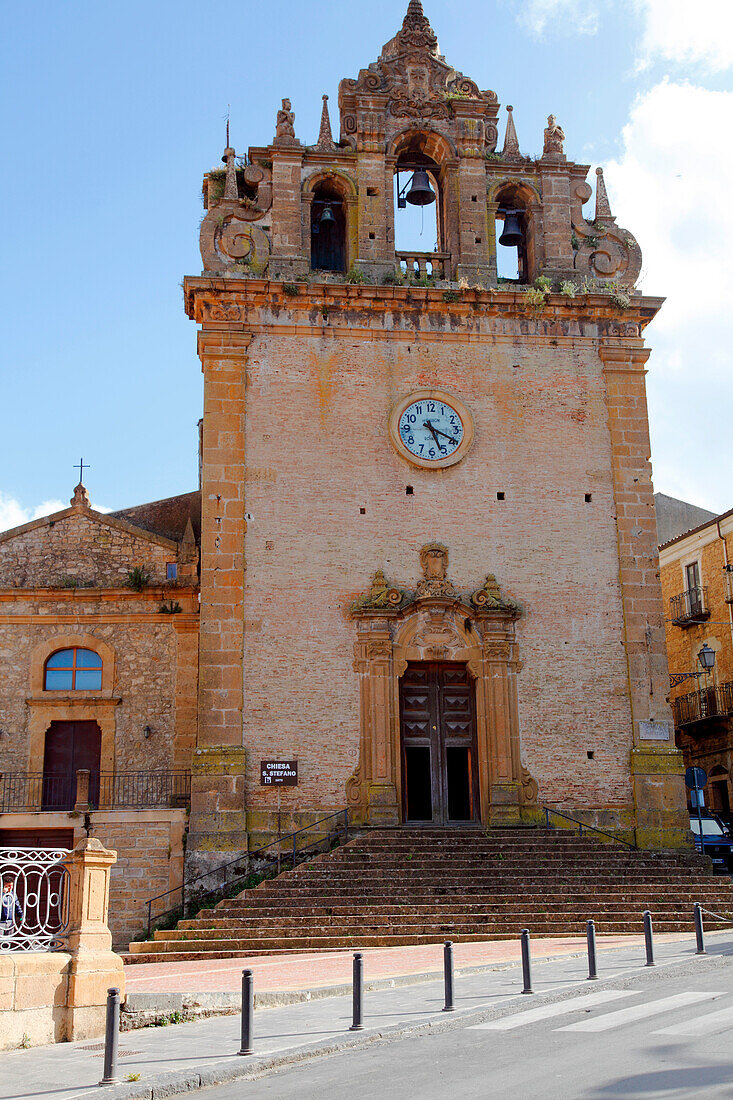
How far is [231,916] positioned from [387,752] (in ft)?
16.6

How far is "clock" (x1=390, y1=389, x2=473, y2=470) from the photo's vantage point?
2367 centimetres

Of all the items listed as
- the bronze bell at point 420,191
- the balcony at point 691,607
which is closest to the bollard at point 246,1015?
the bronze bell at point 420,191

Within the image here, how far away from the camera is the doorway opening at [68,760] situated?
76.8ft

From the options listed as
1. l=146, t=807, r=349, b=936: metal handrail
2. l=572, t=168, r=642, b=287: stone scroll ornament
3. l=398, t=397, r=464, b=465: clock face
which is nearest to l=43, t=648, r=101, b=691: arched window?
l=146, t=807, r=349, b=936: metal handrail

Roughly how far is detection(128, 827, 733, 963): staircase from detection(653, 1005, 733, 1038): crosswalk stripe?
732 centimetres

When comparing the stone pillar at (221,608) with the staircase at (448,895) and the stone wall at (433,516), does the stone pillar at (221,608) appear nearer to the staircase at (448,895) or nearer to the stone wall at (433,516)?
the stone wall at (433,516)

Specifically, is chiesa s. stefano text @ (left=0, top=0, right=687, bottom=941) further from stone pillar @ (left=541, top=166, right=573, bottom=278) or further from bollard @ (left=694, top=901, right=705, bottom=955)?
bollard @ (left=694, top=901, right=705, bottom=955)

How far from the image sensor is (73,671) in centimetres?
2431

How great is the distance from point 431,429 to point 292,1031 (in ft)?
50.7

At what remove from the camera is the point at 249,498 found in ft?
75.3

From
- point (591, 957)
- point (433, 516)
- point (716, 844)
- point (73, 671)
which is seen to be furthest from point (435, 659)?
point (591, 957)

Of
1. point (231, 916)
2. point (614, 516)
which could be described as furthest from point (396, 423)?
point (231, 916)

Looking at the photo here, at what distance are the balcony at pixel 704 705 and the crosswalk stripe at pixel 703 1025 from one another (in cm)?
2334

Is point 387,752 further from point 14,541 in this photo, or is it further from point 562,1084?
point 562,1084
